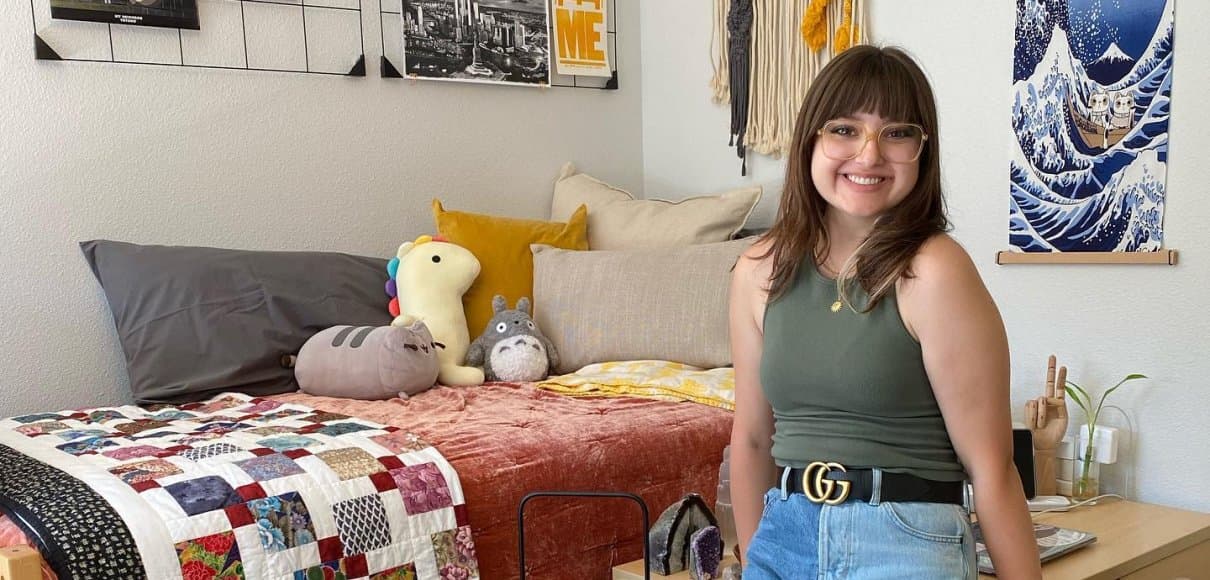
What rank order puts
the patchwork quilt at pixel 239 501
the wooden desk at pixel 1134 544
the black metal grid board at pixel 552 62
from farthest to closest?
the black metal grid board at pixel 552 62, the wooden desk at pixel 1134 544, the patchwork quilt at pixel 239 501

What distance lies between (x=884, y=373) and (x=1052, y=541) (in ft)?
2.74

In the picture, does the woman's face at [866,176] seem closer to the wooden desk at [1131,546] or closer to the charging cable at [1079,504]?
the wooden desk at [1131,546]

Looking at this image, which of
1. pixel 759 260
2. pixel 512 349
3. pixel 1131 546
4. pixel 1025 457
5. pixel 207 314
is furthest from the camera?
pixel 512 349

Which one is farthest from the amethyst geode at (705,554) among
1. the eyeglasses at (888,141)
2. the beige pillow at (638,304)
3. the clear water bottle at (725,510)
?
the beige pillow at (638,304)

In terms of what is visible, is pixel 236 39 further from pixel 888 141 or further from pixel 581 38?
pixel 888 141

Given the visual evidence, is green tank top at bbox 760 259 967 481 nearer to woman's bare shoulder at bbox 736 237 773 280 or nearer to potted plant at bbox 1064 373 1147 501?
woman's bare shoulder at bbox 736 237 773 280

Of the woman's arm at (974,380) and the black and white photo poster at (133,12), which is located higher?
the black and white photo poster at (133,12)

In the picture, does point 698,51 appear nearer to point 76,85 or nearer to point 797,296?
point 76,85

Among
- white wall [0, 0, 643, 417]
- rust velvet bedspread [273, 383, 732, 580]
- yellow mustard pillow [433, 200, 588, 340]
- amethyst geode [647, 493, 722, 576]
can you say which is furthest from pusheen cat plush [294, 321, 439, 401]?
amethyst geode [647, 493, 722, 576]

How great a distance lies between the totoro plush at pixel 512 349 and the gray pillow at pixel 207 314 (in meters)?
0.31

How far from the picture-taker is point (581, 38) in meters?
3.08

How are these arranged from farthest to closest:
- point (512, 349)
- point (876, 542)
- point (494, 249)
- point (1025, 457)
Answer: point (494, 249)
point (512, 349)
point (1025, 457)
point (876, 542)

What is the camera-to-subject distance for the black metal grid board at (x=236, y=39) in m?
2.28

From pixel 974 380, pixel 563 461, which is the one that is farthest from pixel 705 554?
pixel 974 380
